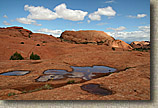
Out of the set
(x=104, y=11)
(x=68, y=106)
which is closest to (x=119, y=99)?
(x=68, y=106)

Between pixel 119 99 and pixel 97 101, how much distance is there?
792 mm

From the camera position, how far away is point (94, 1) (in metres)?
6.22

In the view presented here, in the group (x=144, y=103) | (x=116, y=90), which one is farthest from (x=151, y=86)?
(x=116, y=90)

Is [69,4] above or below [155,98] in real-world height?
above

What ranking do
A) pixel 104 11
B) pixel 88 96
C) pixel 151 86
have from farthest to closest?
pixel 104 11 → pixel 151 86 → pixel 88 96

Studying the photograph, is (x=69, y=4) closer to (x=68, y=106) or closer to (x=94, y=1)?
(x=94, y=1)

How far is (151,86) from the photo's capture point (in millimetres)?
4777

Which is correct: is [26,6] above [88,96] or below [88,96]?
above

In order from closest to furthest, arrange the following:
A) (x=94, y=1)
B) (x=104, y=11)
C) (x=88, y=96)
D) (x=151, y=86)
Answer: (x=88, y=96) < (x=151, y=86) < (x=94, y=1) < (x=104, y=11)

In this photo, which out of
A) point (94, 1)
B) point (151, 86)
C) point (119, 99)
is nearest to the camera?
point (119, 99)

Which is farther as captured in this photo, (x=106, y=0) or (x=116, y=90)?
(x=106, y=0)

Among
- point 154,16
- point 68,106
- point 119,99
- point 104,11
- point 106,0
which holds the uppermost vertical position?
point 106,0

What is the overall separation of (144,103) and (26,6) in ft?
24.0

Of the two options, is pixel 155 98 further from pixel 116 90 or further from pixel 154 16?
pixel 154 16
